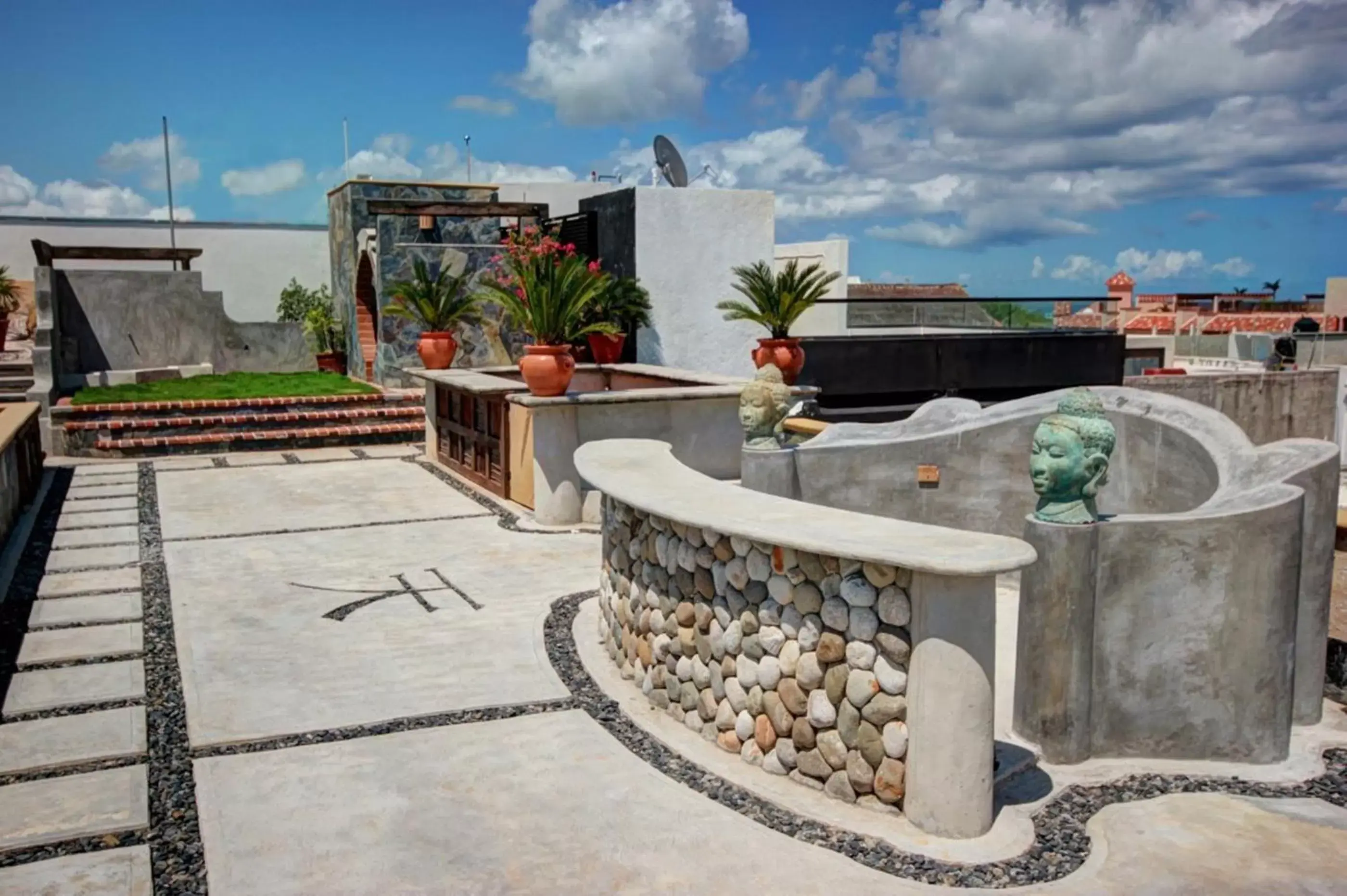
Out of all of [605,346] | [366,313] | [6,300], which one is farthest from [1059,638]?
[6,300]

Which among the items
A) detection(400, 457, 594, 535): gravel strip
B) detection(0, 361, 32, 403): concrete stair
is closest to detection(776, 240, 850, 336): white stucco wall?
detection(400, 457, 594, 535): gravel strip

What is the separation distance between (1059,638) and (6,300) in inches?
1011

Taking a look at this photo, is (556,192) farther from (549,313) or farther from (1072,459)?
(1072,459)

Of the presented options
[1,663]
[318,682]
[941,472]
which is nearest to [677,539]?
[318,682]

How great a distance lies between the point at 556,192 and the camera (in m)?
30.1

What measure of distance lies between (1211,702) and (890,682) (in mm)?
1875

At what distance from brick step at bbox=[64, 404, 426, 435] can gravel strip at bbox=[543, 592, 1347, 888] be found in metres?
11.2

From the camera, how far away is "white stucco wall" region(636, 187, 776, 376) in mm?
17266

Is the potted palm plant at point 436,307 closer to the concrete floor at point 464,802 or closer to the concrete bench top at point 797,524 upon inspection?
the concrete floor at point 464,802

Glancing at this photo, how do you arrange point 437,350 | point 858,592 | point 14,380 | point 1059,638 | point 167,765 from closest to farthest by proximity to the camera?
1. point 858,592
2. point 1059,638
3. point 167,765
4. point 437,350
5. point 14,380

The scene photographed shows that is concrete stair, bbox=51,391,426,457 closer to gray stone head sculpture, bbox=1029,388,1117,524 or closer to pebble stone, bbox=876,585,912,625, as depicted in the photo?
gray stone head sculpture, bbox=1029,388,1117,524

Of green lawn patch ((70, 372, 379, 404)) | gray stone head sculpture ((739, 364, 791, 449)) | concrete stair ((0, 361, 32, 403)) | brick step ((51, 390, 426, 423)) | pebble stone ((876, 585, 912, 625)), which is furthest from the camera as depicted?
concrete stair ((0, 361, 32, 403))

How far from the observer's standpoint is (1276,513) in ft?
16.2

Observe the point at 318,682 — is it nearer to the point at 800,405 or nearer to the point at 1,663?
the point at 1,663
